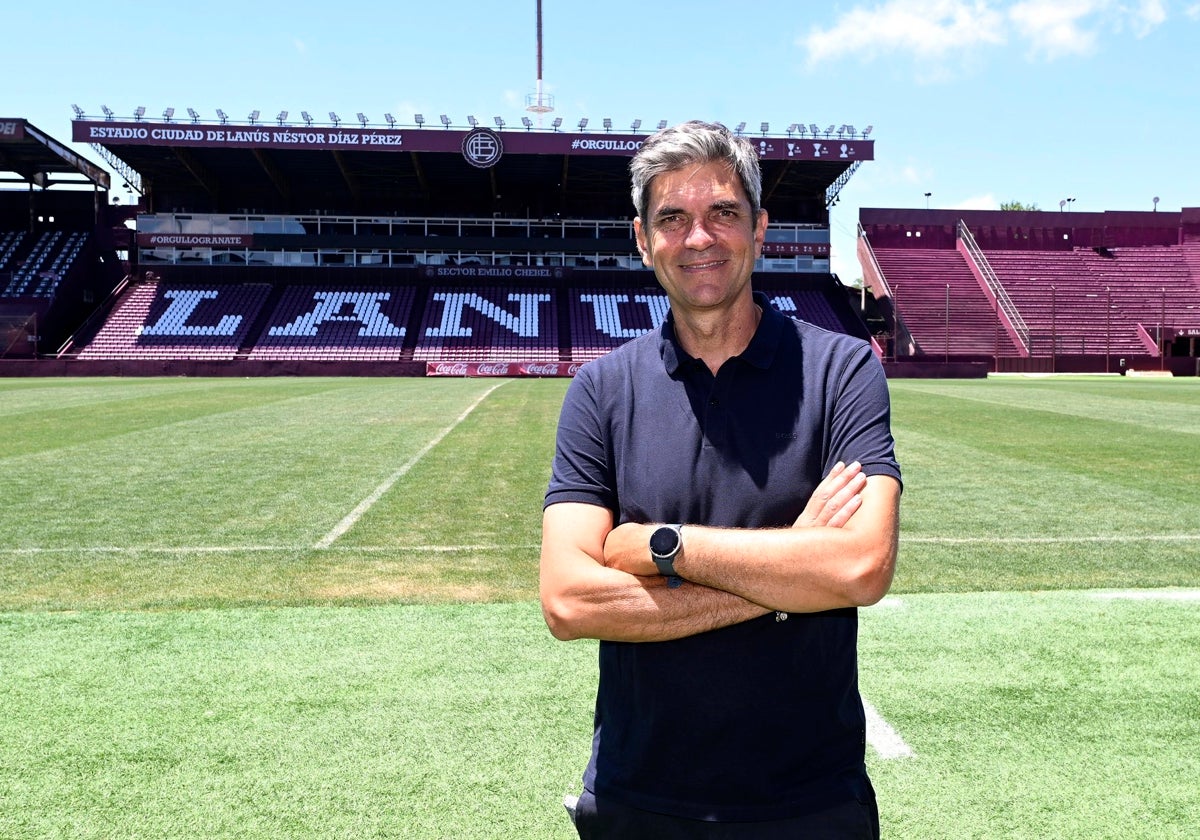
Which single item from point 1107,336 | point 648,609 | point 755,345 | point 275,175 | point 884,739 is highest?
point 275,175

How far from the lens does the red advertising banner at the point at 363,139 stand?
51000 mm

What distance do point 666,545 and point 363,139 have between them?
2115 inches

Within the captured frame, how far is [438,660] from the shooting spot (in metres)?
5.39

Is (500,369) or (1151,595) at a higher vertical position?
(500,369)

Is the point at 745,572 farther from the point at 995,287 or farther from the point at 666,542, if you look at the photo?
the point at 995,287

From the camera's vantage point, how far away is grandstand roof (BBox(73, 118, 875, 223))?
51750 millimetres

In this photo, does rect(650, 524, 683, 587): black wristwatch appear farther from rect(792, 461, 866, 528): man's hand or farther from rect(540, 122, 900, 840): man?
rect(792, 461, 866, 528): man's hand

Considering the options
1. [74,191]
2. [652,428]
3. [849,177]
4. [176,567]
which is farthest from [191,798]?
[74,191]

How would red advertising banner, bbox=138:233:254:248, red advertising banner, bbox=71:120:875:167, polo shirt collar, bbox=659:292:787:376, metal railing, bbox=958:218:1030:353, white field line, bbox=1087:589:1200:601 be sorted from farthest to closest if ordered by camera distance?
1. metal railing, bbox=958:218:1030:353
2. red advertising banner, bbox=138:233:254:248
3. red advertising banner, bbox=71:120:875:167
4. white field line, bbox=1087:589:1200:601
5. polo shirt collar, bbox=659:292:787:376

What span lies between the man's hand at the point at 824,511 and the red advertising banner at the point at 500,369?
4610 cm

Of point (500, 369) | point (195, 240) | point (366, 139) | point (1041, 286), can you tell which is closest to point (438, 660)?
point (500, 369)

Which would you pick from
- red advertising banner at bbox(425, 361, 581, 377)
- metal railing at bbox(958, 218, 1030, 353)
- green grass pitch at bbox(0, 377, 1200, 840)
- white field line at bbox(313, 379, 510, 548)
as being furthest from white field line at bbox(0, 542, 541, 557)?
Answer: metal railing at bbox(958, 218, 1030, 353)

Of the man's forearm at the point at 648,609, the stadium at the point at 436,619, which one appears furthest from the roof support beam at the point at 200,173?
the man's forearm at the point at 648,609

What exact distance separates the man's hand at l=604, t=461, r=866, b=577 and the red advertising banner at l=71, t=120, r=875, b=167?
5126 centimetres
